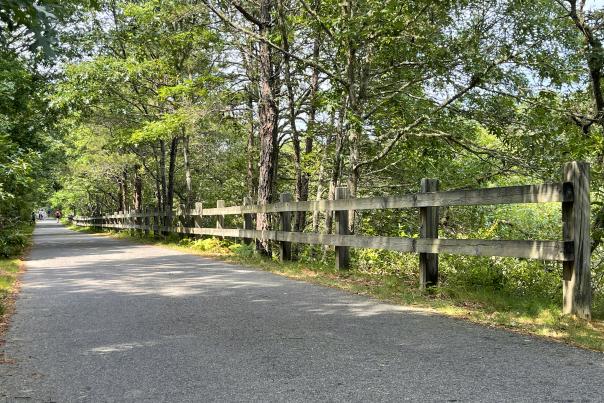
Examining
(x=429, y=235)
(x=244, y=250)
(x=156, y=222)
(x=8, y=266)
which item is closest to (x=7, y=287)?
(x=8, y=266)

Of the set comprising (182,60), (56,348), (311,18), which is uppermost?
(182,60)

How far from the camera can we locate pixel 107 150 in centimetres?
2588

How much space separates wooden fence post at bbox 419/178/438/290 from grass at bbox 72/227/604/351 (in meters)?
0.17

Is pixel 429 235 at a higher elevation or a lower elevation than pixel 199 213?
lower

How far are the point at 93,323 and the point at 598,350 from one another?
14.3 ft

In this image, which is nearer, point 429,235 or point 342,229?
point 429,235

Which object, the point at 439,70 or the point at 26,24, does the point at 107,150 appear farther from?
the point at 26,24

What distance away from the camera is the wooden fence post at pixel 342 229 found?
8.71 meters

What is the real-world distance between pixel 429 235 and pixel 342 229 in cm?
227

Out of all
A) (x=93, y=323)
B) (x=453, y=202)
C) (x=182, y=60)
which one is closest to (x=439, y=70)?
(x=453, y=202)

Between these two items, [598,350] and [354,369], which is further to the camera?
[598,350]

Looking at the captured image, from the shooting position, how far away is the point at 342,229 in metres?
8.69

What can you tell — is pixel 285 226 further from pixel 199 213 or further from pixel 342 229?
pixel 199 213

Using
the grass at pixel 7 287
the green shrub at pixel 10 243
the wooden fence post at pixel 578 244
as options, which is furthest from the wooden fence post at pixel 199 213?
the wooden fence post at pixel 578 244
